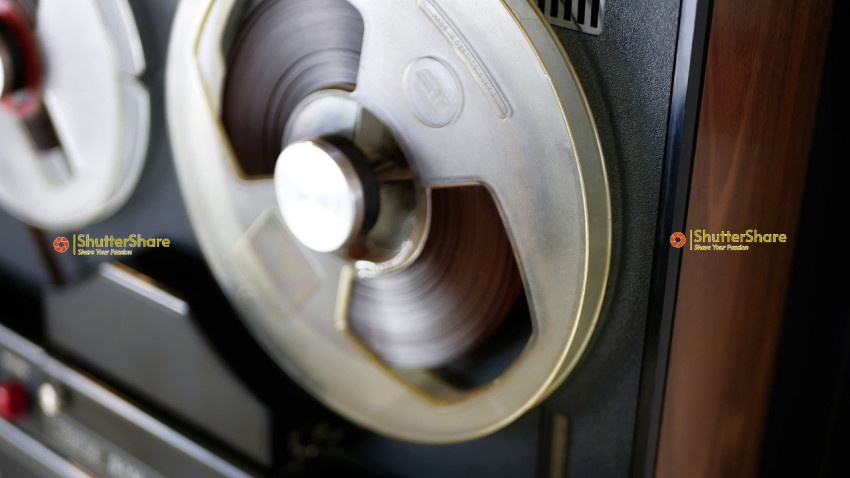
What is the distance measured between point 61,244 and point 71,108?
0.21 meters

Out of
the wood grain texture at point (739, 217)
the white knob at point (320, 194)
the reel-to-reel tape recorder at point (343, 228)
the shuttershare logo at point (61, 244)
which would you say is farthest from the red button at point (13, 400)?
the wood grain texture at point (739, 217)

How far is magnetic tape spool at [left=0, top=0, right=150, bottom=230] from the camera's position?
0.79 meters

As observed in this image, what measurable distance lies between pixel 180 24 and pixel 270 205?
7.3 inches

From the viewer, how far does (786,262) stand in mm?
610

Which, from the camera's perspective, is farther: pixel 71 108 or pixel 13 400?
pixel 13 400

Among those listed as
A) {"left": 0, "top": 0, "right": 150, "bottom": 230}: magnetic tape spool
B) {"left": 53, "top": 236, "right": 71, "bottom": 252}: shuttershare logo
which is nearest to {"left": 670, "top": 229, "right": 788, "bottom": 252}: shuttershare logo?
{"left": 0, "top": 0, "right": 150, "bottom": 230}: magnetic tape spool

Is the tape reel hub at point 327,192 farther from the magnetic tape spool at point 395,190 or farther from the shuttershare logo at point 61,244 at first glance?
the shuttershare logo at point 61,244

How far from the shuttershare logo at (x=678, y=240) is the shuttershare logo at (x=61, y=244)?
75cm

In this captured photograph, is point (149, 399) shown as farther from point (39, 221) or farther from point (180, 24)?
point (180, 24)

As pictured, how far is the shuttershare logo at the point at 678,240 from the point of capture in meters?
0.52

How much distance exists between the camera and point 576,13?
0.53m

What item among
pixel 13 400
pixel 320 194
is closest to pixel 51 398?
pixel 13 400

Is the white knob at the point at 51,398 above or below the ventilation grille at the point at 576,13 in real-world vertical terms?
below

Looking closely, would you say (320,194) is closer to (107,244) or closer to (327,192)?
(327,192)
